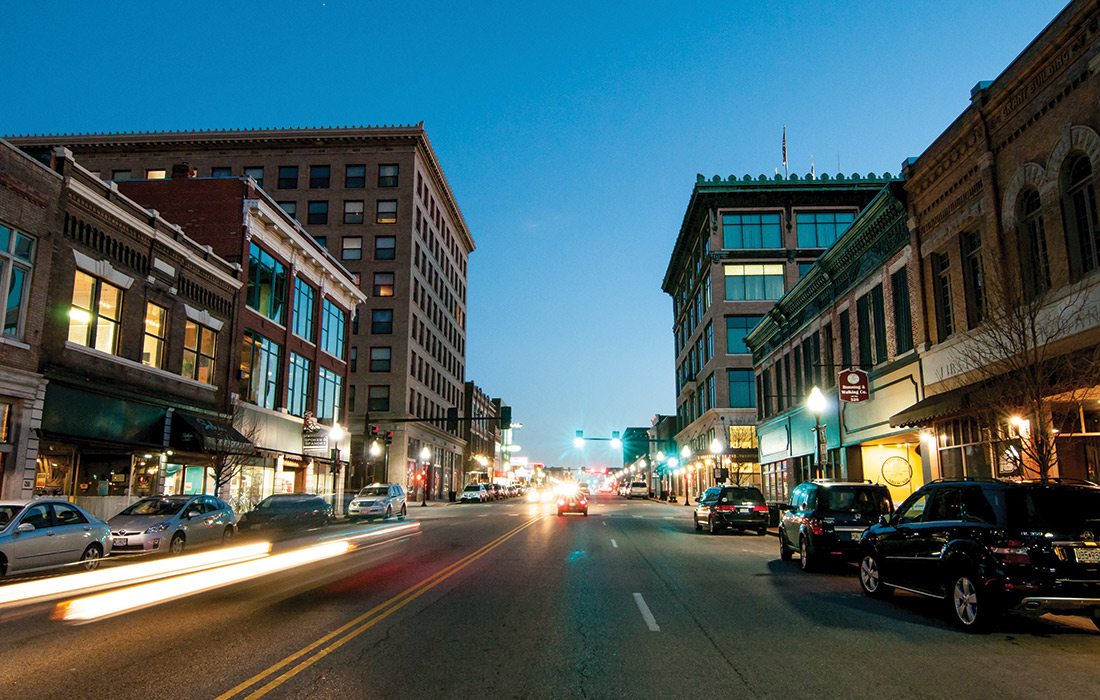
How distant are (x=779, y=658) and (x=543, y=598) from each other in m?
4.76

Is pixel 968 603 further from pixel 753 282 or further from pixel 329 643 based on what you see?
pixel 753 282

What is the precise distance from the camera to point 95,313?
25031 mm

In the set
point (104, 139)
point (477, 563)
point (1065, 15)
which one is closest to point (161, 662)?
point (477, 563)

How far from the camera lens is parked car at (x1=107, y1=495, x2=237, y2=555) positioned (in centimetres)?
1841

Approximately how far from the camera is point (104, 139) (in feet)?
218

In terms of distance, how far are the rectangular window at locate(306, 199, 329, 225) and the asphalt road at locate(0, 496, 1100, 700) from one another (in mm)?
56990

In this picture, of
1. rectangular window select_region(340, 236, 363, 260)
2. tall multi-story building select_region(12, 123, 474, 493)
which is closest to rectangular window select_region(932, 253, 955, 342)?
tall multi-story building select_region(12, 123, 474, 493)

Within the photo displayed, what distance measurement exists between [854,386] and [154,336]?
25639mm

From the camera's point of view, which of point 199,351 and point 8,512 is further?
point 199,351

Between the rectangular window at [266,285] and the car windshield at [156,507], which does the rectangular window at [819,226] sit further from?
the car windshield at [156,507]

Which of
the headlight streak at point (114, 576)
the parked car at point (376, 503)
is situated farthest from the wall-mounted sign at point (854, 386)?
the parked car at point (376, 503)

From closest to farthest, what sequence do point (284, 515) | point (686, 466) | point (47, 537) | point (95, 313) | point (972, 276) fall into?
point (47, 537) < point (972, 276) < point (95, 313) < point (284, 515) < point (686, 466)

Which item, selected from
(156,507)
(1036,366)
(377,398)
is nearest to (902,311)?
(1036,366)

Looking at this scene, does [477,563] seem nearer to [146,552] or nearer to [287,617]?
[287,617]
